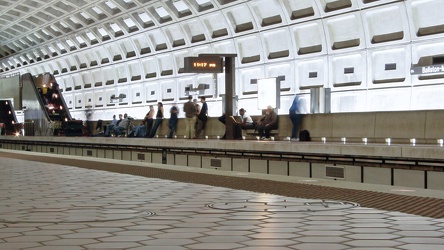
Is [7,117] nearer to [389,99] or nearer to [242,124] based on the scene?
[242,124]

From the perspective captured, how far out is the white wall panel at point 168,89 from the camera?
3525 cm

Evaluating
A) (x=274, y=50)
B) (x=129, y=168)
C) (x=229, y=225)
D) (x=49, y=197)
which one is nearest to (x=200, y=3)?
(x=274, y=50)

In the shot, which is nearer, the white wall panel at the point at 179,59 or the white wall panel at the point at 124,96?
the white wall panel at the point at 179,59

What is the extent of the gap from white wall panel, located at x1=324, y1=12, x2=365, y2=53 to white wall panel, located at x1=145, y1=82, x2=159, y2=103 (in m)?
14.4

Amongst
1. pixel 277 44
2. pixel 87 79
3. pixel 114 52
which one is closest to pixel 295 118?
pixel 277 44

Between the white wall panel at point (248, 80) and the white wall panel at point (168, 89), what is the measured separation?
19.6ft

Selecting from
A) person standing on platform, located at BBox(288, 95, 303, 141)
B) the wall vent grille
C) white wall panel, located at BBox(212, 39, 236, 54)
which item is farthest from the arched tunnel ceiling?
the wall vent grille

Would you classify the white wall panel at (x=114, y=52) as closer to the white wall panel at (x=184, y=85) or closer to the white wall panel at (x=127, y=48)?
the white wall panel at (x=127, y=48)

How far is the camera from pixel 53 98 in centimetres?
3753

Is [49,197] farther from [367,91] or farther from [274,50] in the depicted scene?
[274,50]

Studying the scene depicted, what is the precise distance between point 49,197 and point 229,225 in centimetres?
289

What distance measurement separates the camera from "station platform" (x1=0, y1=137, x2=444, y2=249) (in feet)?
13.1

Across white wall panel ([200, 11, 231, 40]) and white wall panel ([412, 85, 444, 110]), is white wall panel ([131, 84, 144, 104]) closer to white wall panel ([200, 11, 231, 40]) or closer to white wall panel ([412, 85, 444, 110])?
white wall panel ([200, 11, 231, 40])

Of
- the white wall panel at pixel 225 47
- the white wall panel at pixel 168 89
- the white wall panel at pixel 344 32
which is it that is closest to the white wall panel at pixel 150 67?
the white wall panel at pixel 168 89
